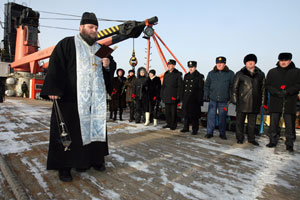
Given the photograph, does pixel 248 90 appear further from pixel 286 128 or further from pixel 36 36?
pixel 36 36

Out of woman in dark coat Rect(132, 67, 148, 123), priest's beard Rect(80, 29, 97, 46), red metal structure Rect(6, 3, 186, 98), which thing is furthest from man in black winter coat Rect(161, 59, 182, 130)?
red metal structure Rect(6, 3, 186, 98)

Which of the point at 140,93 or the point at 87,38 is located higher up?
the point at 87,38

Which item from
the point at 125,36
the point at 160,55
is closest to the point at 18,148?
the point at 125,36

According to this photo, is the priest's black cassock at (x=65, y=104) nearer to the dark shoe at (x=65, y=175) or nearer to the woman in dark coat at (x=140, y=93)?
the dark shoe at (x=65, y=175)

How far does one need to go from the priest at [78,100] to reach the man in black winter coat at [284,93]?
121 inches

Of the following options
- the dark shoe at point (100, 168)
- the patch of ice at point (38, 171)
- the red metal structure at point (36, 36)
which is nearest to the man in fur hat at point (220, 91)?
the dark shoe at point (100, 168)

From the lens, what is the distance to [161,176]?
2131mm

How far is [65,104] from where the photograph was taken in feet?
6.84

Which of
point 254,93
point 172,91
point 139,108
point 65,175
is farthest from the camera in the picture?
point 139,108

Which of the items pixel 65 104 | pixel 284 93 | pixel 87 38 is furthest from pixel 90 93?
pixel 284 93

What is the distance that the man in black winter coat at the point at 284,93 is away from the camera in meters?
3.40

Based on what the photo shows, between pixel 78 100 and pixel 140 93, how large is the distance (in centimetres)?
356

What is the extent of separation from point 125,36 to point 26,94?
35.7ft

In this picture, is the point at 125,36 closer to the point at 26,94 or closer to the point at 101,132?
the point at 101,132
